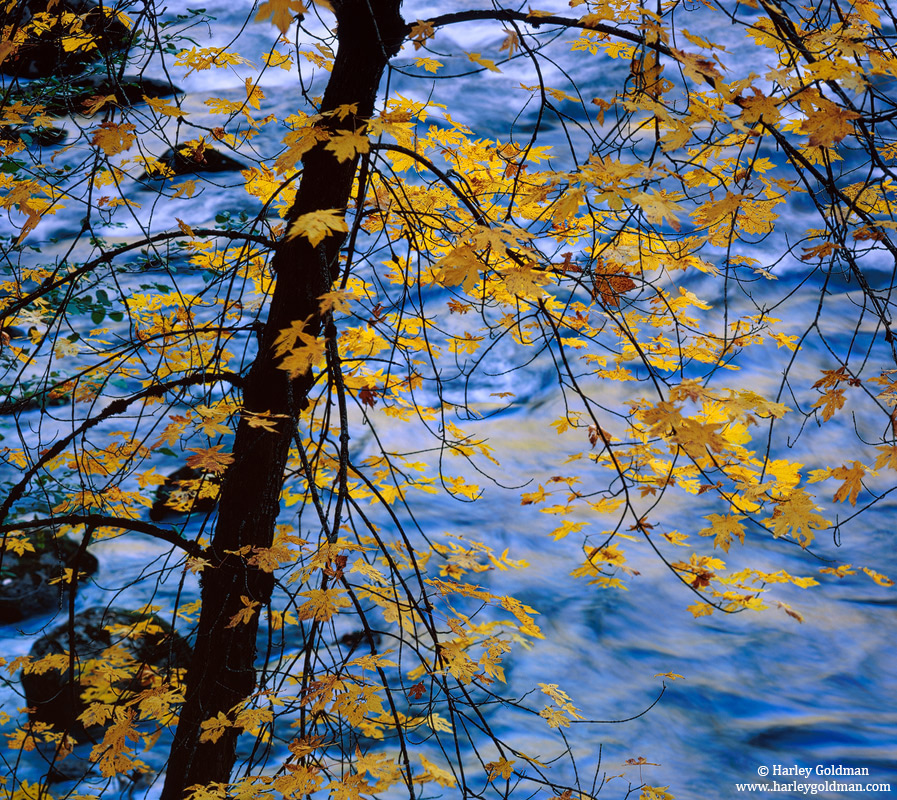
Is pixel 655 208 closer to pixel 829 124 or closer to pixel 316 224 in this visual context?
pixel 829 124

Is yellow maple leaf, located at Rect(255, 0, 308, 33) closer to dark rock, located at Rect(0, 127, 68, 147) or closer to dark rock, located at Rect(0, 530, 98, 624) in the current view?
dark rock, located at Rect(0, 127, 68, 147)

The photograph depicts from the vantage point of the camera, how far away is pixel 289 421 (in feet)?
8.66

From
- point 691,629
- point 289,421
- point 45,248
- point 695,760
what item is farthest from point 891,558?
point 45,248

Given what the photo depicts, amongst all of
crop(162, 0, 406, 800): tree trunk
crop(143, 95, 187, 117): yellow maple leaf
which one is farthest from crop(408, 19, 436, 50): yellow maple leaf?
crop(143, 95, 187, 117): yellow maple leaf

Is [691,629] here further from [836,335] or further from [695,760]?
[836,335]

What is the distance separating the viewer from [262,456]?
111 inches

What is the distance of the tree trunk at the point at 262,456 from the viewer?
257 centimetres

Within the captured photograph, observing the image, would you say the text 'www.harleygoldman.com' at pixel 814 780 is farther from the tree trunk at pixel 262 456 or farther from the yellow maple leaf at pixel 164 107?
the yellow maple leaf at pixel 164 107

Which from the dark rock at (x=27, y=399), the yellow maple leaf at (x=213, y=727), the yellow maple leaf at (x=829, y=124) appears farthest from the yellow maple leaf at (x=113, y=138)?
the yellow maple leaf at (x=829, y=124)

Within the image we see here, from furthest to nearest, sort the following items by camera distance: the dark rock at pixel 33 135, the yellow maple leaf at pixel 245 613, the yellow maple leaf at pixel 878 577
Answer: the yellow maple leaf at pixel 878 577, the dark rock at pixel 33 135, the yellow maple leaf at pixel 245 613

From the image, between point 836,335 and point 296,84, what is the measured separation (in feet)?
36.8

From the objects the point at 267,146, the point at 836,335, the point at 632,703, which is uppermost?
the point at 267,146

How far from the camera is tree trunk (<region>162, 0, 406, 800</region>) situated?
2572mm

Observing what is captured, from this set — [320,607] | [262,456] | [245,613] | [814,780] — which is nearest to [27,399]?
[262,456]
